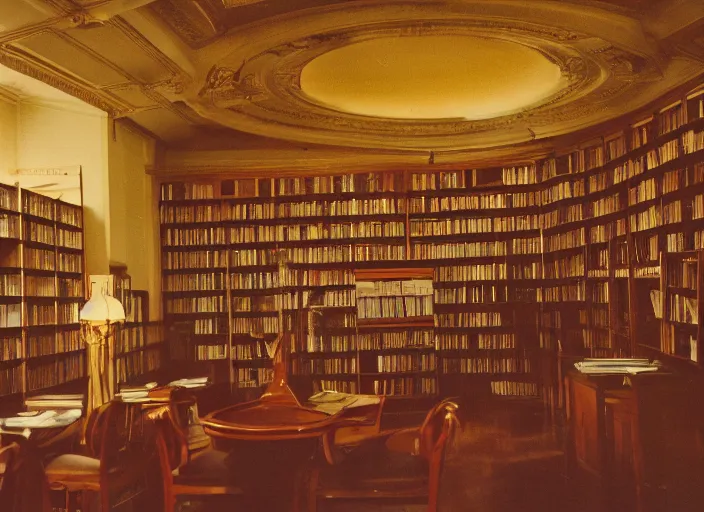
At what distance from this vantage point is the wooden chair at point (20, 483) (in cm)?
277

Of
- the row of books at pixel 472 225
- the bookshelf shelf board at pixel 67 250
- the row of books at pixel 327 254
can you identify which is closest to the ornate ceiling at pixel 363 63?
the row of books at pixel 472 225

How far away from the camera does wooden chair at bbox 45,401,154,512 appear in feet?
12.2

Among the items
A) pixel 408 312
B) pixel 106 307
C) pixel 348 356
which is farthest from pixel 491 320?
pixel 106 307

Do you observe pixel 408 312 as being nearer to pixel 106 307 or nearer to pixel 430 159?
pixel 430 159

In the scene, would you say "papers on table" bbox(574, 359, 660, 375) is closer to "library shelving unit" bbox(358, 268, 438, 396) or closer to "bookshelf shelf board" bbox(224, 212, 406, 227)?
"library shelving unit" bbox(358, 268, 438, 396)

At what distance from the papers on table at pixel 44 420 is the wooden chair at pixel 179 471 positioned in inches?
24.8

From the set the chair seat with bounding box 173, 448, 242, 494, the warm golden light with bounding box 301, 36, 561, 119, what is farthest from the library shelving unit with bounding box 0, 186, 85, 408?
the warm golden light with bounding box 301, 36, 561, 119

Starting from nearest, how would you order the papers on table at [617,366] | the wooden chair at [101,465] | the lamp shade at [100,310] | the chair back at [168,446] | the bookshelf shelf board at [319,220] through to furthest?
1. the chair back at [168,446]
2. the wooden chair at [101,465]
3. the papers on table at [617,366]
4. the lamp shade at [100,310]
5. the bookshelf shelf board at [319,220]

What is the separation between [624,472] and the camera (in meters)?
4.09

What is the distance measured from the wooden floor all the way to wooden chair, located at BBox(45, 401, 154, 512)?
0.49 meters

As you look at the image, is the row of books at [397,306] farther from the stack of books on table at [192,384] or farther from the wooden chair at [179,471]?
the wooden chair at [179,471]

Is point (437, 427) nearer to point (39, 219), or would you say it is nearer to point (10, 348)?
point (10, 348)

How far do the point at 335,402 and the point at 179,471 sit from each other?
99 cm

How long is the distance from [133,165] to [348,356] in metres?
3.12
